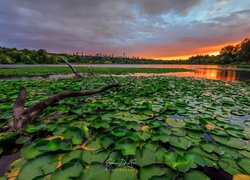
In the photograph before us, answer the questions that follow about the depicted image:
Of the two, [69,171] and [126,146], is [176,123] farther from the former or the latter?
[69,171]

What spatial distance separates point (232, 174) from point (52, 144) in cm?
160

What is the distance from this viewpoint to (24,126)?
6.12 ft

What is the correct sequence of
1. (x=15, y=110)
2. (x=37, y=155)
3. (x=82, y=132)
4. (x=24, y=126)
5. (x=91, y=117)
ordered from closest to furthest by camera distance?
(x=37, y=155) → (x=82, y=132) → (x=24, y=126) → (x=15, y=110) → (x=91, y=117)

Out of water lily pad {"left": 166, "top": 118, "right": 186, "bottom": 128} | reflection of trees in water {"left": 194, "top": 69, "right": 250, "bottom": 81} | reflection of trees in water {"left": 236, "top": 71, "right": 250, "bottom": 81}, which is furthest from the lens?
reflection of trees in water {"left": 194, "top": 69, "right": 250, "bottom": 81}

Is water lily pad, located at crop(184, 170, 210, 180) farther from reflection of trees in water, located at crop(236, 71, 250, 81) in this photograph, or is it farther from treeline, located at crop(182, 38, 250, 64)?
treeline, located at crop(182, 38, 250, 64)

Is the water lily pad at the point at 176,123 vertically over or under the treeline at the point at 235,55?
under

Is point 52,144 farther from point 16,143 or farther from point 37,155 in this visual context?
point 16,143

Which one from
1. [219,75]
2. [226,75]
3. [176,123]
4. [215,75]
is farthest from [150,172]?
[226,75]

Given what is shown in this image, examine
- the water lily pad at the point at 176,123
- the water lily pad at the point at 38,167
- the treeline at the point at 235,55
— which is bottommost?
the water lily pad at the point at 176,123

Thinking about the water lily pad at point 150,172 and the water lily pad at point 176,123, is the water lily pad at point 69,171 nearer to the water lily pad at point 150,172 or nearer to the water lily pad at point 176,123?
the water lily pad at point 150,172

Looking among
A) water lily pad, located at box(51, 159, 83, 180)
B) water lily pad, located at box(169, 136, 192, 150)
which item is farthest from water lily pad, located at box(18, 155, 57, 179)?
water lily pad, located at box(169, 136, 192, 150)

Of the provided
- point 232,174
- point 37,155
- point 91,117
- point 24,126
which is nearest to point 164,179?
point 232,174
